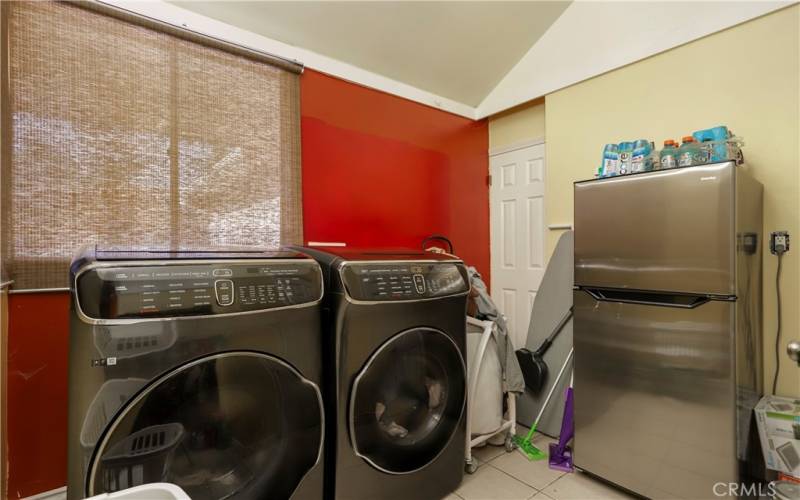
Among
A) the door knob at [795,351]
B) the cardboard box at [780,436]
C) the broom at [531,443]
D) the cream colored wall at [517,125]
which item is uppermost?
the cream colored wall at [517,125]

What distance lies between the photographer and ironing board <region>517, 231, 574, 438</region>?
7.44 ft

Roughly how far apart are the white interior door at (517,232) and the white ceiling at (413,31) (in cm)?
71

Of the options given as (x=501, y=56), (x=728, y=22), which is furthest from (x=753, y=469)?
(x=501, y=56)

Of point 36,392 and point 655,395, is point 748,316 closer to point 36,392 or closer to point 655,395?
point 655,395

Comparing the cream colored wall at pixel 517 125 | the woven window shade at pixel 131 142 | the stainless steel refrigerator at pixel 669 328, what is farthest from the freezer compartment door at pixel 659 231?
the woven window shade at pixel 131 142

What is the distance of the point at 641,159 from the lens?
5.85ft

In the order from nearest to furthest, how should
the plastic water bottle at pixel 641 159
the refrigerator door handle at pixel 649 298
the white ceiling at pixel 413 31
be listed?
1. the refrigerator door handle at pixel 649 298
2. the plastic water bottle at pixel 641 159
3. the white ceiling at pixel 413 31

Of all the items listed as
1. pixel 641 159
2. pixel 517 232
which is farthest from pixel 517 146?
pixel 641 159

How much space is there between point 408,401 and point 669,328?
1139mm

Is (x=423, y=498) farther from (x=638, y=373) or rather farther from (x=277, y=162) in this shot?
(x=277, y=162)

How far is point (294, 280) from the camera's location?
1264 millimetres

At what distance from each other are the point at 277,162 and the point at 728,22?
8.07ft

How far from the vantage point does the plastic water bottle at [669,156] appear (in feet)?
5.68

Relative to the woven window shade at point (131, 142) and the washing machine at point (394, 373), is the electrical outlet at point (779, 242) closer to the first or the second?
the washing machine at point (394, 373)
